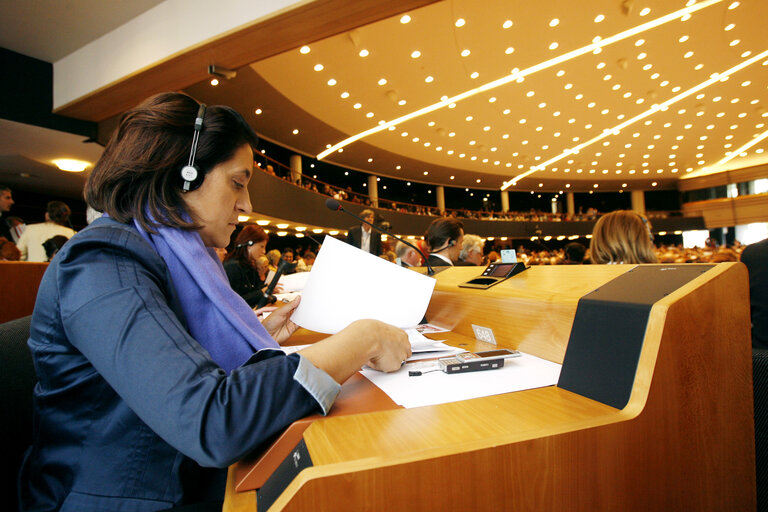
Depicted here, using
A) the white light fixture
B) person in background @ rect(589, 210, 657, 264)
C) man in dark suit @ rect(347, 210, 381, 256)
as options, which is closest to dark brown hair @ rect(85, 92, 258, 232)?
person in background @ rect(589, 210, 657, 264)

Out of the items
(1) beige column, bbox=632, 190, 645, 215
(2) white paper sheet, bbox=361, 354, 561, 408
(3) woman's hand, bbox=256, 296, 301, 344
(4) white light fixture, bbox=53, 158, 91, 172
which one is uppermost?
(1) beige column, bbox=632, 190, 645, 215

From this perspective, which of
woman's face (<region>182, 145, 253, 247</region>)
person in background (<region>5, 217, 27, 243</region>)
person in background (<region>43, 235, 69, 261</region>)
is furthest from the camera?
person in background (<region>5, 217, 27, 243</region>)

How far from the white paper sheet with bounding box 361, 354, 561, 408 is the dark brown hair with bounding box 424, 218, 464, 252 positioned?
267 cm

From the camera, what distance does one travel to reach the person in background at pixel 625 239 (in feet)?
7.82

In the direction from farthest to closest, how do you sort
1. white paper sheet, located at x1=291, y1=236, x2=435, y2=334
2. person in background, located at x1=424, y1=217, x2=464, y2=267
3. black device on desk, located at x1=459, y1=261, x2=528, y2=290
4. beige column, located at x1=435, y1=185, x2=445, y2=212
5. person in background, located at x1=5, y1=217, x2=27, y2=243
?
1. beige column, located at x1=435, y1=185, x2=445, y2=212
2. person in background, located at x1=5, y1=217, x2=27, y2=243
3. person in background, located at x1=424, y1=217, x2=464, y2=267
4. black device on desk, located at x1=459, y1=261, x2=528, y2=290
5. white paper sheet, located at x1=291, y1=236, x2=435, y2=334

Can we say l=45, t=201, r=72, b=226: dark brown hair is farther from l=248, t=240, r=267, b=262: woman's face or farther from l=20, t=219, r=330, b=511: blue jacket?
l=20, t=219, r=330, b=511: blue jacket

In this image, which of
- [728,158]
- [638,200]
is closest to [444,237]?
[728,158]

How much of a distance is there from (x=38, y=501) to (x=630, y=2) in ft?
27.4

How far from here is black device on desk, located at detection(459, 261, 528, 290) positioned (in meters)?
1.22

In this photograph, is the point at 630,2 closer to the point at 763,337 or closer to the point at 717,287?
the point at 763,337

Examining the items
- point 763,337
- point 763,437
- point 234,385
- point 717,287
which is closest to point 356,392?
point 234,385

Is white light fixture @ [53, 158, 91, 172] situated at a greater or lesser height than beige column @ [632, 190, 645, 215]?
lesser

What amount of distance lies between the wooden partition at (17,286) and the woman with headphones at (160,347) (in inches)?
109

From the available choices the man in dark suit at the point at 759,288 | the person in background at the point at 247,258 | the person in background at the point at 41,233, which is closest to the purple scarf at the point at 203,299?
the man in dark suit at the point at 759,288
